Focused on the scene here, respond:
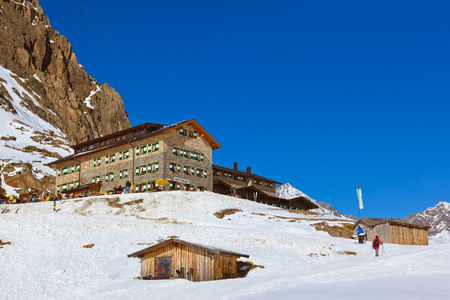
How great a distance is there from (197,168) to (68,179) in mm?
24738

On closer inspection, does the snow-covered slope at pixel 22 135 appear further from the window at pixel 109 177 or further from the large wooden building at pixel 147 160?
the window at pixel 109 177

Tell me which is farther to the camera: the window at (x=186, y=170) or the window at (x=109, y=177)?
the window at (x=109, y=177)

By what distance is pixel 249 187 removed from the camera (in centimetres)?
8956

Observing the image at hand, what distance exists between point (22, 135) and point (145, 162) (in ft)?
273

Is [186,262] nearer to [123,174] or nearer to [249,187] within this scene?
[123,174]

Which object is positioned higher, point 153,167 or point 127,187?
point 153,167

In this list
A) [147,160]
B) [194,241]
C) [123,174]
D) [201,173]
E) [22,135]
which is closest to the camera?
[194,241]

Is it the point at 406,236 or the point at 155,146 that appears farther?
the point at 155,146

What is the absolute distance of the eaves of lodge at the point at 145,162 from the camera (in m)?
70.9

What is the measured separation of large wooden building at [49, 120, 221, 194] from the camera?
70.9 meters

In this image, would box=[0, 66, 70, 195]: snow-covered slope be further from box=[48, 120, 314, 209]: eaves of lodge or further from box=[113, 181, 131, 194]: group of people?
box=[113, 181, 131, 194]: group of people

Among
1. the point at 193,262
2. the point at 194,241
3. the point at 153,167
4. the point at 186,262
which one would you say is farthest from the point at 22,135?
the point at 193,262

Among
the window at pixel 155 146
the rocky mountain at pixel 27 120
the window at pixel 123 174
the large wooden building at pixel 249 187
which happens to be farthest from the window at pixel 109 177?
the rocky mountain at pixel 27 120

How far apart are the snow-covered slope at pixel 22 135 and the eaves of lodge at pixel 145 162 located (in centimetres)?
2844
